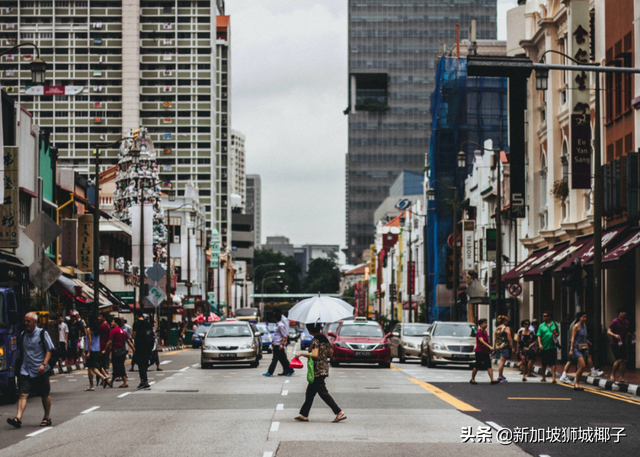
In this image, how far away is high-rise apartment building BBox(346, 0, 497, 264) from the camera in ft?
616

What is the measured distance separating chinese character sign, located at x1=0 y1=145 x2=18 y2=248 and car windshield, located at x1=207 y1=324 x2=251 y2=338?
7.56 meters

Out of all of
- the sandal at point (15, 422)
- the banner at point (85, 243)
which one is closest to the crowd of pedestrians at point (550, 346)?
the sandal at point (15, 422)

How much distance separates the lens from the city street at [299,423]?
40.2 feet

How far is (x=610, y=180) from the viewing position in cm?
3000

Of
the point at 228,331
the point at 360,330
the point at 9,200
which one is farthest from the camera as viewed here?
the point at 9,200

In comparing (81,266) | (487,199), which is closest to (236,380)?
(81,266)

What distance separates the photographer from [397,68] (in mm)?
188750

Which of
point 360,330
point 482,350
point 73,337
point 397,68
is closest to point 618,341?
point 482,350

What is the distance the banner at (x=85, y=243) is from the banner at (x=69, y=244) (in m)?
3.54

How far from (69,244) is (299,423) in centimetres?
3105

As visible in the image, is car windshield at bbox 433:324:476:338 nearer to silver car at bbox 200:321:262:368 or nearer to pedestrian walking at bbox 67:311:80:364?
silver car at bbox 200:321:262:368

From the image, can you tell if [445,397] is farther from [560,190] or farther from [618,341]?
[560,190]

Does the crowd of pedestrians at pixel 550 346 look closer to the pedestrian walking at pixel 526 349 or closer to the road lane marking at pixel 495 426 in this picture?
the pedestrian walking at pixel 526 349

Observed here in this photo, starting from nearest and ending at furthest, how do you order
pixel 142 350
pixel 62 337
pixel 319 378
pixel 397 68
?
pixel 319 378 → pixel 142 350 → pixel 62 337 → pixel 397 68
